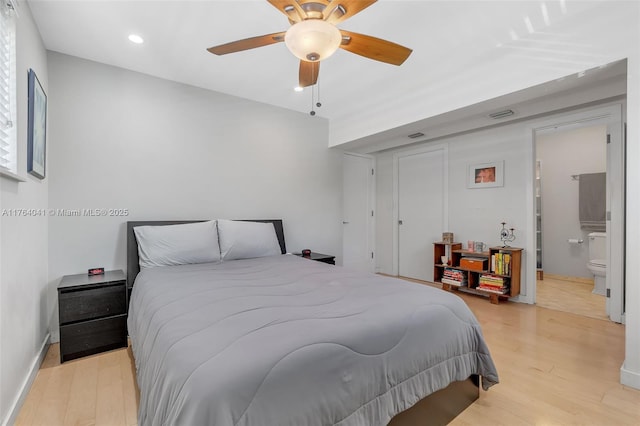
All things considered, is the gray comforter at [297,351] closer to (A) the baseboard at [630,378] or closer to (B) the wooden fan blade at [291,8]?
(A) the baseboard at [630,378]

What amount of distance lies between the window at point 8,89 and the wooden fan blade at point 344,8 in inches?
67.7

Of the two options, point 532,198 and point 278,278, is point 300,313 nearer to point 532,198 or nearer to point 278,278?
point 278,278

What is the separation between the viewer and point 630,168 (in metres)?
1.91

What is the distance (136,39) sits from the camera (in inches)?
96.0

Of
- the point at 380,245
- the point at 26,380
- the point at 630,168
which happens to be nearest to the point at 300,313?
the point at 26,380

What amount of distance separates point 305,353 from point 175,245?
6.89ft

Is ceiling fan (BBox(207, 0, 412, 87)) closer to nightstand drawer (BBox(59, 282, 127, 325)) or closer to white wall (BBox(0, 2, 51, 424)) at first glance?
white wall (BBox(0, 2, 51, 424))

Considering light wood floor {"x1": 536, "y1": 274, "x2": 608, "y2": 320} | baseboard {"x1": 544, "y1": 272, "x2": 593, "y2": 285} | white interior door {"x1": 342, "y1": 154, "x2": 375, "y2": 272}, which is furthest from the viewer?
white interior door {"x1": 342, "y1": 154, "x2": 375, "y2": 272}

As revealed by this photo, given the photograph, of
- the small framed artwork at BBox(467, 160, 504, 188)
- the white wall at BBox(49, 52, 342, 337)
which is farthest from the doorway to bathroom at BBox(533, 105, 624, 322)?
the white wall at BBox(49, 52, 342, 337)

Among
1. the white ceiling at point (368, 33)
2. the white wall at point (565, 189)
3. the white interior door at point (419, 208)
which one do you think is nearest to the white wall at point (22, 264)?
the white ceiling at point (368, 33)

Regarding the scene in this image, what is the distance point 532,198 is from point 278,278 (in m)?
3.26

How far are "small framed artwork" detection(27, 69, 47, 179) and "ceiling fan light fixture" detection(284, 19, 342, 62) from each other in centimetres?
175

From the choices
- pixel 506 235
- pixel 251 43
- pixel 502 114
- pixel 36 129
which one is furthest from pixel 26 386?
pixel 506 235

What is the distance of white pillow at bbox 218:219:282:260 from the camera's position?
2963mm
